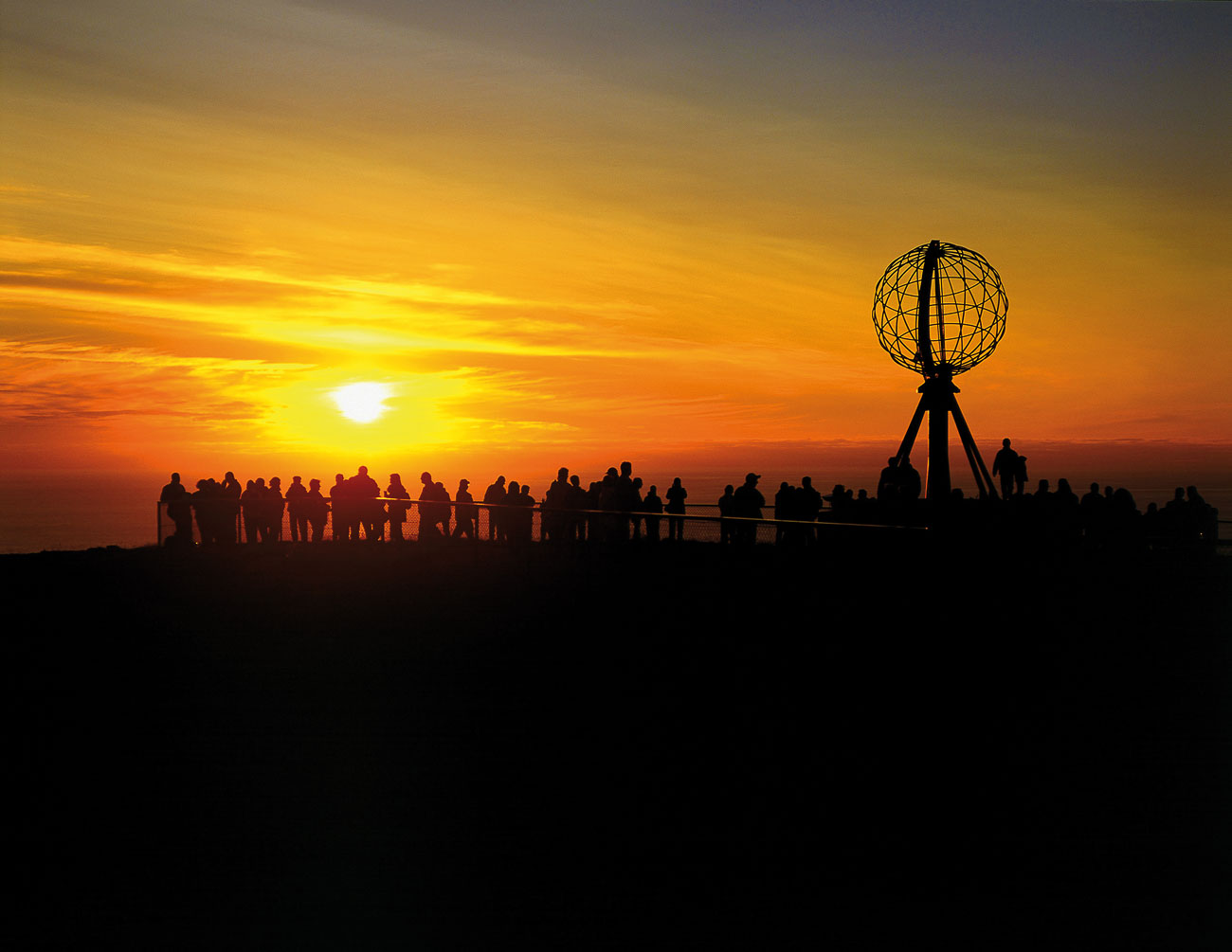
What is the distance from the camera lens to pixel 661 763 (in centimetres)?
833

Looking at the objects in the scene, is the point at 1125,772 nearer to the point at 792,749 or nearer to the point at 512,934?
the point at 792,749

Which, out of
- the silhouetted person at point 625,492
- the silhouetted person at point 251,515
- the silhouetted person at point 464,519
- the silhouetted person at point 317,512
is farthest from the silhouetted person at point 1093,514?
the silhouetted person at point 251,515

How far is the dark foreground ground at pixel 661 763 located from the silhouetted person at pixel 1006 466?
7.30 meters

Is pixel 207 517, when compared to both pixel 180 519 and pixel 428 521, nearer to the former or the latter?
pixel 180 519

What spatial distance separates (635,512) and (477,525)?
2613 millimetres

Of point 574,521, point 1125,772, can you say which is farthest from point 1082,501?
point 1125,772

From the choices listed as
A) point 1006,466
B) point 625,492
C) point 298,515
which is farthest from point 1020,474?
point 298,515

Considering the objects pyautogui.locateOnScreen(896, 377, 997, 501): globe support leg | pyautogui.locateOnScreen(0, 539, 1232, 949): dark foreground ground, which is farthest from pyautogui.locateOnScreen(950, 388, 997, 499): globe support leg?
pyautogui.locateOnScreen(0, 539, 1232, 949): dark foreground ground

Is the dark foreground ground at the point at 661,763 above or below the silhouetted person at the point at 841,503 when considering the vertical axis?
below

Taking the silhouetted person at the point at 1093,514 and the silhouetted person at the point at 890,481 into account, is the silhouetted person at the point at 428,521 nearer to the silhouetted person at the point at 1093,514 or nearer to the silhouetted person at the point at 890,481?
the silhouetted person at the point at 890,481

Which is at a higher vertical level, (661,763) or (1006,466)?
(1006,466)

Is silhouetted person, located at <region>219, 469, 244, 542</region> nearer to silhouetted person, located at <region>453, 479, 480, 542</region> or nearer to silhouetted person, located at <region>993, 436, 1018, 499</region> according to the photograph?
silhouetted person, located at <region>453, 479, 480, 542</region>

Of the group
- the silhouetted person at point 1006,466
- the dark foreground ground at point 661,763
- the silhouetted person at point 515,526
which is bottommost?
the dark foreground ground at point 661,763

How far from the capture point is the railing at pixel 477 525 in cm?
1346
